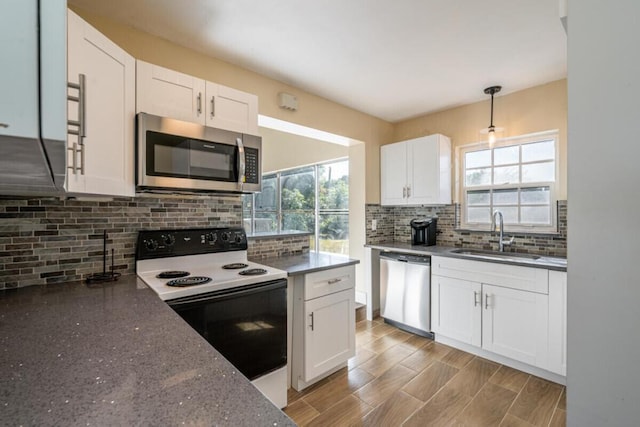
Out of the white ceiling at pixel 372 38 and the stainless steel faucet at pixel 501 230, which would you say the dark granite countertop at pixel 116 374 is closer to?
the white ceiling at pixel 372 38

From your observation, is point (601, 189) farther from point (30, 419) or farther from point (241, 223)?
point (241, 223)

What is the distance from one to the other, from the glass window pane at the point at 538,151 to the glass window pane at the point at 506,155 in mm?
61

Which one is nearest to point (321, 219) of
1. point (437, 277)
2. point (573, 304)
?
point (437, 277)

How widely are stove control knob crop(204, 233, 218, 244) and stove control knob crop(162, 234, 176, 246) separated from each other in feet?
0.71

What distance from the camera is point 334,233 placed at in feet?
14.9

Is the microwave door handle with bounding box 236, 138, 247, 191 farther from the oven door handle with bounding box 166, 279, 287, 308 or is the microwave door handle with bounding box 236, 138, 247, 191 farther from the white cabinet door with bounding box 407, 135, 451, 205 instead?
the white cabinet door with bounding box 407, 135, 451, 205

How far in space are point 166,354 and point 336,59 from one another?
2.23 m

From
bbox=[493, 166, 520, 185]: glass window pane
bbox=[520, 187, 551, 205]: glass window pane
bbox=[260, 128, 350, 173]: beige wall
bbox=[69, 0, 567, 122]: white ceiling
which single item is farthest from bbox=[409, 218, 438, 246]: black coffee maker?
bbox=[260, 128, 350, 173]: beige wall

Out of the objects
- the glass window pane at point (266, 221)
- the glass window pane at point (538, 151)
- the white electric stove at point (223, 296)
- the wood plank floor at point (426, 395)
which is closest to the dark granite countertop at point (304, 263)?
the white electric stove at point (223, 296)

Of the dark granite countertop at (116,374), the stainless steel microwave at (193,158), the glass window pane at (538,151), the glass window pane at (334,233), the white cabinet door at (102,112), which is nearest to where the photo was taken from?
the dark granite countertop at (116,374)

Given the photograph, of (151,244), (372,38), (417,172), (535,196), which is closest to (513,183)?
(535,196)

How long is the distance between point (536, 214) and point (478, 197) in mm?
559

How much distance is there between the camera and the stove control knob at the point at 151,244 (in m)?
1.82

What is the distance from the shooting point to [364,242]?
3.50 m
